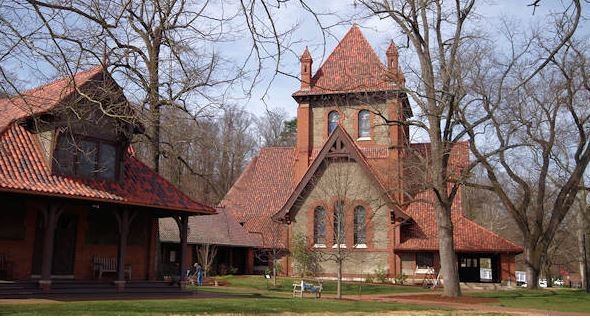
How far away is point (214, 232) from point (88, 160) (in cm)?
2082


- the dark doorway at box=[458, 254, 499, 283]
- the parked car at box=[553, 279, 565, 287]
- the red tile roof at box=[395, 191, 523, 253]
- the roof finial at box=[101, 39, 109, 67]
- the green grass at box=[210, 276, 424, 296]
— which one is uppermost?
the roof finial at box=[101, 39, 109, 67]

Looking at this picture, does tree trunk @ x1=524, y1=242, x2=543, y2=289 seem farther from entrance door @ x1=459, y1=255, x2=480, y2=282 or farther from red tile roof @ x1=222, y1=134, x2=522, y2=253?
entrance door @ x1=459, y1=255, x2=480, y2=282

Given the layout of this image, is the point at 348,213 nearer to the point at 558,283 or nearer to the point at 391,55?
the point at 391,55

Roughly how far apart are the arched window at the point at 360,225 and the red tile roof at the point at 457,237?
2336mm

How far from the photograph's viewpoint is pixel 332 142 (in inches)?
1508

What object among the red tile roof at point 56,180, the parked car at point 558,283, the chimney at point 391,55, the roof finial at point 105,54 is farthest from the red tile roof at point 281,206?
the parked car at point 558,283

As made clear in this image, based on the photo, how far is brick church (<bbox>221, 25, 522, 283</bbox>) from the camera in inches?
1439

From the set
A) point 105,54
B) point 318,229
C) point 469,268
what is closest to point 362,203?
point 318,229

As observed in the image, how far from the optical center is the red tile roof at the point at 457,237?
36.3 metres

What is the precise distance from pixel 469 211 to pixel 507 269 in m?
22.3

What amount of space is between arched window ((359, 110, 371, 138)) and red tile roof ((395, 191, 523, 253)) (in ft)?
19.8

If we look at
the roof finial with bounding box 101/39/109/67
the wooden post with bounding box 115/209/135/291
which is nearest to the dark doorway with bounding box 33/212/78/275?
the wooden post with bounding box 115/209/135/291

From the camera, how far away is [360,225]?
3822 centimetres
